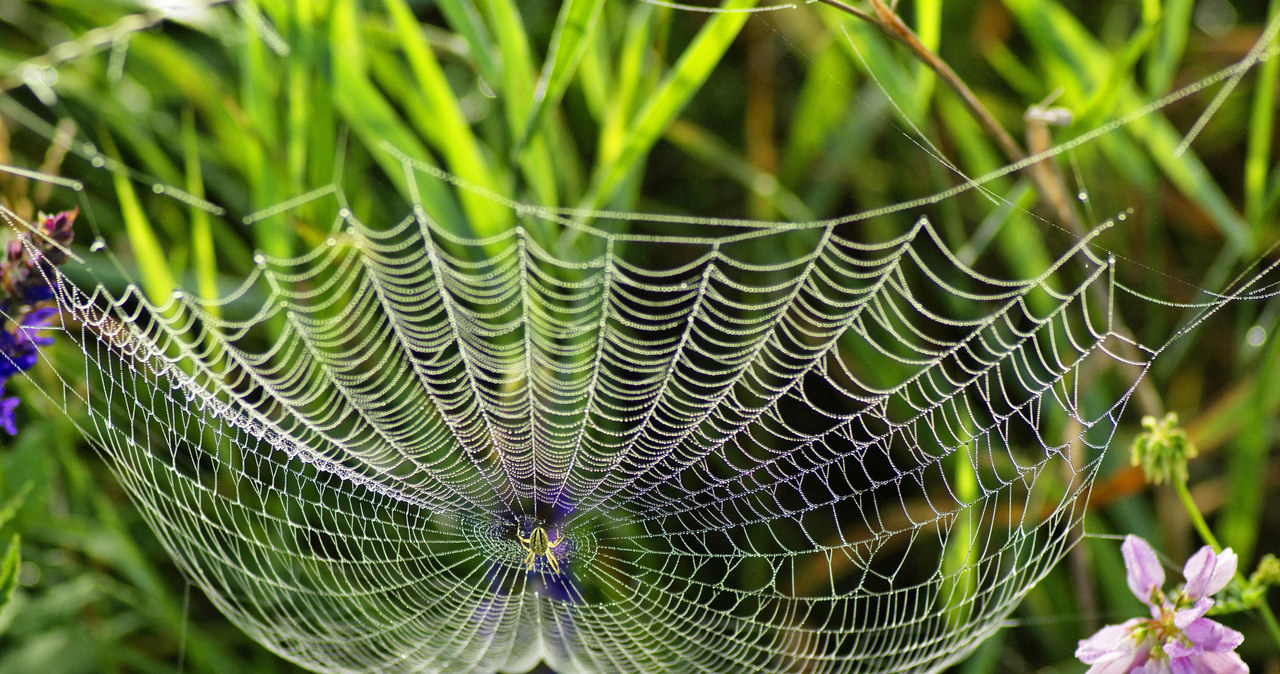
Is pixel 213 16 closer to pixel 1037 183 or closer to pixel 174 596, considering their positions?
pixel 174 596

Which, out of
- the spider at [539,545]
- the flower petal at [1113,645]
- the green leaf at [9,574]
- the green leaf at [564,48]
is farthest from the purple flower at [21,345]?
the flower petal at [1113,645]

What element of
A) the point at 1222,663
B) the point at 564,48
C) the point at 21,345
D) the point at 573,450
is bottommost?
the point at 1222,663

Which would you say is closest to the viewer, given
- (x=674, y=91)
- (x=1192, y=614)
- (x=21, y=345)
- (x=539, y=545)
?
(x=1192, y=614)

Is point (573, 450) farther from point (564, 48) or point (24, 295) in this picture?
point (24, 295)

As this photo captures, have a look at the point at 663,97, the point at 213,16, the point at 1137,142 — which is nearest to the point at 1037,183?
the point at 663,97

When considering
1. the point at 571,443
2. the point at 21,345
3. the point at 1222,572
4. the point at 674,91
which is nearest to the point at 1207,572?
the point at 1222,572

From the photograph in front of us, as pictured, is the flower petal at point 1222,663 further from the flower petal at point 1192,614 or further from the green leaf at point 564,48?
the green leaf at point 564,48

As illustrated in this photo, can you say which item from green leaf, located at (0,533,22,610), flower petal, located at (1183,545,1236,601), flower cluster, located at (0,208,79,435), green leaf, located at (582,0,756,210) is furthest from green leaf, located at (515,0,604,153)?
flower petal, located at (1183,545,1236,601)

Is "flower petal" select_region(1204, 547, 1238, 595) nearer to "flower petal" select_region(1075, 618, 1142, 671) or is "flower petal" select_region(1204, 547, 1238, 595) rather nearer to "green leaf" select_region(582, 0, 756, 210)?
"flower petal" select_region(1075, 618, 1142, 671)

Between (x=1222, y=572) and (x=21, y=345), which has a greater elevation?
(x=21, y=345)
